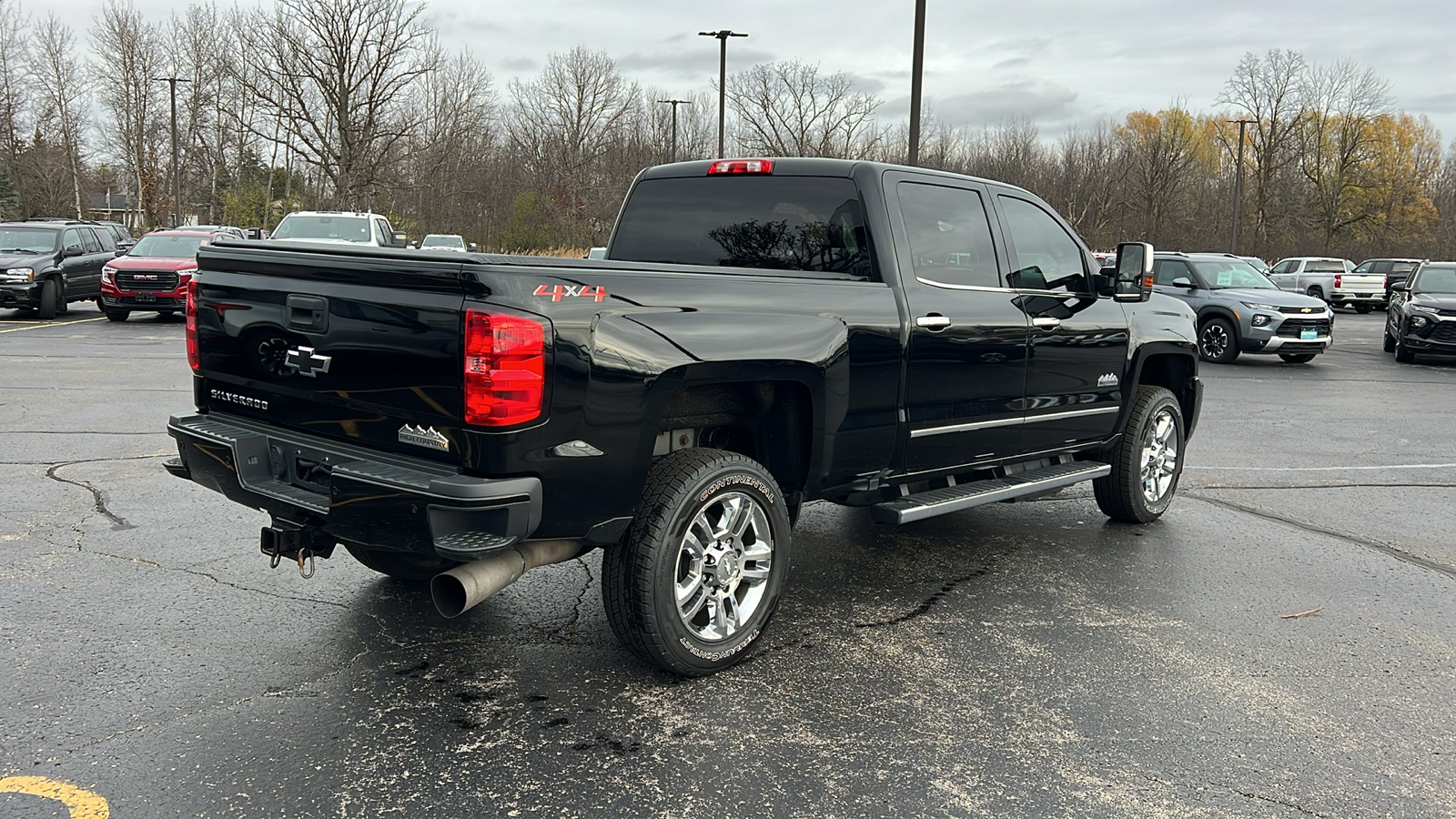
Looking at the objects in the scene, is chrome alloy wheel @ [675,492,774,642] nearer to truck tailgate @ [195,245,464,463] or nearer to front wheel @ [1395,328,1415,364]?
truck tailgate @ [195,245,464,463]

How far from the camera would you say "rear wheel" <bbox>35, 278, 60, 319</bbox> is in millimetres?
19031

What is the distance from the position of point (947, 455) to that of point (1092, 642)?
1077 mm

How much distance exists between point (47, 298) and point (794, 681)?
1977 centimetres

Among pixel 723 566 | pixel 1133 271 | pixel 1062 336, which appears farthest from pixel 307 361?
pixel 1133 271

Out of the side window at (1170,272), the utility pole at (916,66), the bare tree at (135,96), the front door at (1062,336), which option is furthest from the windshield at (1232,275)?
the bare tree at (135,96)

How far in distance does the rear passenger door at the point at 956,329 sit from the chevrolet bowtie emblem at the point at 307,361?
2361mm

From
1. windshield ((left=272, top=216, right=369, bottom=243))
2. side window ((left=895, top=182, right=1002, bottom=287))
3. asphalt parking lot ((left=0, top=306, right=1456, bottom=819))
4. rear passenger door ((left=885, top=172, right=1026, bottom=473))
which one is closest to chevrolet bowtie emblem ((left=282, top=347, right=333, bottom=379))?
asphalt parking lot ((left=0, top=306, right=1456, bottom=819))

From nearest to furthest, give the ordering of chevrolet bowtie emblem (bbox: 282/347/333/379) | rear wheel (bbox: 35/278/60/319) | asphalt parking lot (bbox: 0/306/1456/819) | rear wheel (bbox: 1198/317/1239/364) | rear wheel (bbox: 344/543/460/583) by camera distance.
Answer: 1. asphalt parking lot (bbox: 0/306/1456/819)
2. rear wheel (bbox: 344/543/460/583)
3. chevrolet bowtie emblem (bbox: 282/347/333/379)
4. rear wheel (bbox: 1198/317/1239/364)
5. rear wheel (bbox: 35/278/60/319)

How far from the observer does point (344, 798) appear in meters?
3.01

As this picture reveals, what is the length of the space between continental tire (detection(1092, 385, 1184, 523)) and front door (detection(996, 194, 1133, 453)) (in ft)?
0.80

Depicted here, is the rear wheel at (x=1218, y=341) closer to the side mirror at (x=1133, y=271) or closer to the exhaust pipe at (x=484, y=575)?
the side mirror at (x=1133, y=271)

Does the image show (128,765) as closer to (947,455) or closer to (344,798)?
(344,798)

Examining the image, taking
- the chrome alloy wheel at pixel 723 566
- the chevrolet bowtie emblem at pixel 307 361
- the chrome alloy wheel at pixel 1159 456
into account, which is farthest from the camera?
the chrome alloy wheel at pixel 1159 456

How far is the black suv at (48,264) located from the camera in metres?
18.7
